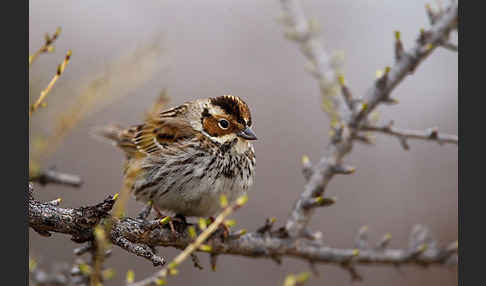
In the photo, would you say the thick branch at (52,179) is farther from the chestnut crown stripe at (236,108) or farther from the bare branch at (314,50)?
the bare branch at (314,50)

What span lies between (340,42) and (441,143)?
3.38 m

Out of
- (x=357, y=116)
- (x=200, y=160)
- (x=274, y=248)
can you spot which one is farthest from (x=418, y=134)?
(x=200, y=160)

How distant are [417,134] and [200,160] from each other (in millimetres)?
1053

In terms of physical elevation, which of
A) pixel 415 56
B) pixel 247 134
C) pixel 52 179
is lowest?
pixel 52 179

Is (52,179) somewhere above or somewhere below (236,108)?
below

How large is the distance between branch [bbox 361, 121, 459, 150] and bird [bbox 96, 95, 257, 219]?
24.0 inches

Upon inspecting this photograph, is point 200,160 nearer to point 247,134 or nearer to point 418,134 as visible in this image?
point 247,134

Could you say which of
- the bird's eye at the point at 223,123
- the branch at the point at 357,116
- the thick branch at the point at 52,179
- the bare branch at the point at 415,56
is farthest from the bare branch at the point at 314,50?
the thick branch at the point at 52,179

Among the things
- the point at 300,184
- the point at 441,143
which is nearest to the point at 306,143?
the point at 300,184

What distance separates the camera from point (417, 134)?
212 cm

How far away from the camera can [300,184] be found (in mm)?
4676

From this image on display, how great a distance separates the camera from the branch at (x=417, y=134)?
2.08 metres

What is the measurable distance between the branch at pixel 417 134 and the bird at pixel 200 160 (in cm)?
61

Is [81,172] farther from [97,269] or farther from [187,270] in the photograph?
[97,269]
